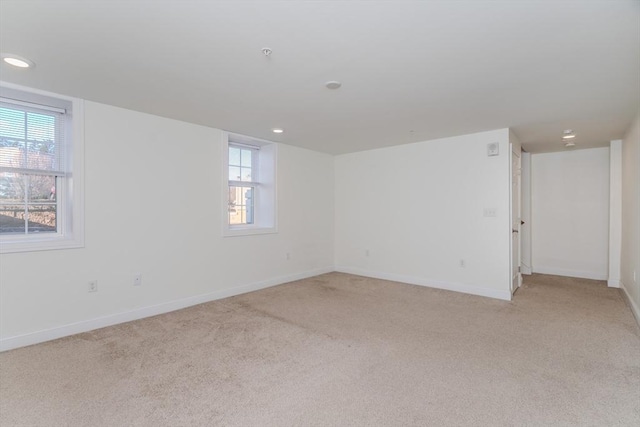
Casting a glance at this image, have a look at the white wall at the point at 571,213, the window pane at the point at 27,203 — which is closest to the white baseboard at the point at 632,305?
the white wall at the point at 571,213

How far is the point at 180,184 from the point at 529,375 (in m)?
3.89

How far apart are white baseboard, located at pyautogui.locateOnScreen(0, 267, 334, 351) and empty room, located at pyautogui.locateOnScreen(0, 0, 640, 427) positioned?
2 cm

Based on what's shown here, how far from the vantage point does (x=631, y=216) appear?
3818mm

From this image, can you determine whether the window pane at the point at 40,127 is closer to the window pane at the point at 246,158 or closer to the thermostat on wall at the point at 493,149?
the window pane at the point at 246,158

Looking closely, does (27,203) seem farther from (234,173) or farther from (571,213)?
(571,213)

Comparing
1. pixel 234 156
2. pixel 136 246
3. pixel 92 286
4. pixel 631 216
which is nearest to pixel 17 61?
pixel 136 246

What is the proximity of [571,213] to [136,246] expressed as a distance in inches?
272

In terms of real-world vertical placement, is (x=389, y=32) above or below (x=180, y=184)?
above

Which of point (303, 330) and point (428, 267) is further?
point (428, 267)

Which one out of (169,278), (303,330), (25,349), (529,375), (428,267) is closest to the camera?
(529,375)

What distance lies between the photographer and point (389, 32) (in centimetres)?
188

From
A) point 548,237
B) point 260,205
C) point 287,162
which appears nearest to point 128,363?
point 260,205

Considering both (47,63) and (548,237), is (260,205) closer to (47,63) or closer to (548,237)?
(47,63)

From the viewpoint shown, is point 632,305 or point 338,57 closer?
point 338,57
